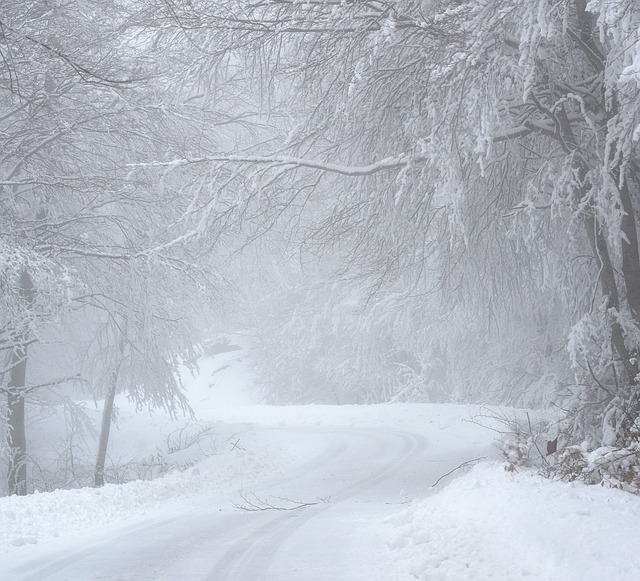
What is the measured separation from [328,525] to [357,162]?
15.6 ft

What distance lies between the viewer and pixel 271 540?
7.29 m

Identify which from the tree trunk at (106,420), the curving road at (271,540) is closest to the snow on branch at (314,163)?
the curving road at (271,540)

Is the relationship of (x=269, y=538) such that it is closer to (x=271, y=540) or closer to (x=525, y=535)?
(x=271, y=540)

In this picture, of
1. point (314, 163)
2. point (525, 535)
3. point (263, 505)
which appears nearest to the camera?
point (525, 535)

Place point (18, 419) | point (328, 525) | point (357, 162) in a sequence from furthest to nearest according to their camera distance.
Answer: point (18, 419) → point (357, 162) → point (328, 525)

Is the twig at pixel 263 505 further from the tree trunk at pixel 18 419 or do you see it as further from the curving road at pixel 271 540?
the tree trunk at pixel 18 419

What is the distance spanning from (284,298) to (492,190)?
29.8 m

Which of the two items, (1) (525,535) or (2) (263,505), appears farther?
(2) (263,505)

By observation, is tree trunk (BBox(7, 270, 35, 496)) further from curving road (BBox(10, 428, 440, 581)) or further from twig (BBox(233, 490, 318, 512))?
twig (BBox(233, 490, 318, 512))

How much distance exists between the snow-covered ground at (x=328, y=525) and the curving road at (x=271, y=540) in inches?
0.8

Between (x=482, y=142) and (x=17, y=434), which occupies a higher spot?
(x=482, y=142)

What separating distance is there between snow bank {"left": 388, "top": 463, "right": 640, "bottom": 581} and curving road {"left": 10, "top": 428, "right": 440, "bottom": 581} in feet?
1.33

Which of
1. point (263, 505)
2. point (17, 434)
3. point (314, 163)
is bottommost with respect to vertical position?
point (263, 505)

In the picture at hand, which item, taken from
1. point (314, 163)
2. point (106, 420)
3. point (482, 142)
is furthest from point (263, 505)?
point (106, 420)
